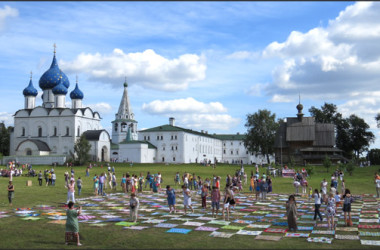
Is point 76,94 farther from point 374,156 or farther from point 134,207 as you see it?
point 134,207

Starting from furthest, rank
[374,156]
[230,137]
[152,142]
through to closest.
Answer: [230,137]
[152,142]
[374,156]

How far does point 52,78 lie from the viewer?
3477 inches

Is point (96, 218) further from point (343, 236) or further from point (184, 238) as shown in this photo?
point (343, 236)

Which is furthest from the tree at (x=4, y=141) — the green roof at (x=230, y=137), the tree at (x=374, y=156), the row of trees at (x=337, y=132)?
the tree at (x=374, y=156)

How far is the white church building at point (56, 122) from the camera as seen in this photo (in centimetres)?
8488

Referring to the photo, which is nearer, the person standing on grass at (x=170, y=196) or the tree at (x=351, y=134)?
the person standing on grass at (x=170, y=196)

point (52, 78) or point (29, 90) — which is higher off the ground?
point (52, 78)

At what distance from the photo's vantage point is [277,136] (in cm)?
8112

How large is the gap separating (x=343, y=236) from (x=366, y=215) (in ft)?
18.9

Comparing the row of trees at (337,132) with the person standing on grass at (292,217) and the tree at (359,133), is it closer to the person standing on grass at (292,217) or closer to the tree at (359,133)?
the tree at (359,133)

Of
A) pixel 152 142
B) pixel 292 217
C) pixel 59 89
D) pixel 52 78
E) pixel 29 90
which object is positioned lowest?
pixel 292 217

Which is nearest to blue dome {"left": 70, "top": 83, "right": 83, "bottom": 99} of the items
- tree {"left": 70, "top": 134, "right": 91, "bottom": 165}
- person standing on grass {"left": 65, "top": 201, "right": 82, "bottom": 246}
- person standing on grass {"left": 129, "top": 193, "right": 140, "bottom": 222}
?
tree {"left": 70, "top": 134, "right": 91, "bottom": 165}

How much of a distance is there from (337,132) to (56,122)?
213 ft

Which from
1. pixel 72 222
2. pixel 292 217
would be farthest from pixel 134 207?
pixel 292 217
